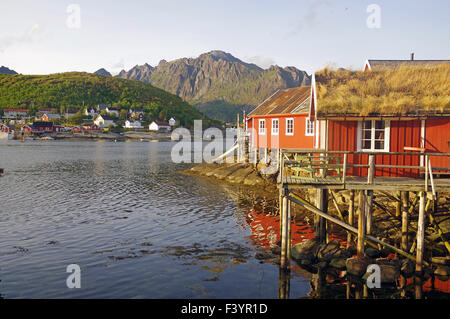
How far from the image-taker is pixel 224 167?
42062mm

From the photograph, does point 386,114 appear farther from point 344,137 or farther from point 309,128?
point 309,128

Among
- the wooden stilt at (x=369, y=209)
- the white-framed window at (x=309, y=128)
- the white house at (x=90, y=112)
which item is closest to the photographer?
the wooden stilt at (x=369, y=209)

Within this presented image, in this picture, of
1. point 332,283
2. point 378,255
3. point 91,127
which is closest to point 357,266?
point 332,283

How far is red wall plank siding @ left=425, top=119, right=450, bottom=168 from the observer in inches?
652

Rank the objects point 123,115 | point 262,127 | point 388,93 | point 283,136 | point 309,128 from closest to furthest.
→ point 388,93 < point 309,128 < point 283,136 < point 262,127 < point 123,115

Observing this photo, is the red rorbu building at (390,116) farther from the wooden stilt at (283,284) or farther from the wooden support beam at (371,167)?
the wooden stilt at (283,284)

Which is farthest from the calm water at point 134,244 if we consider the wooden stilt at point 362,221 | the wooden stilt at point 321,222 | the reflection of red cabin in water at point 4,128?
the reflection of red cabin in water at point 4,128

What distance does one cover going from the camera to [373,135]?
1745 centimetres

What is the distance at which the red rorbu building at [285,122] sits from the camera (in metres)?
30.8

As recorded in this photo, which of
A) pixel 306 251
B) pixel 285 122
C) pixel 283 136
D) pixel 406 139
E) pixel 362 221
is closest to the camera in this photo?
pixel 362 221

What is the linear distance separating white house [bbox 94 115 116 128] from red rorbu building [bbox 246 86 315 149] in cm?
14297

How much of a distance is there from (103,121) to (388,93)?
16777 cm

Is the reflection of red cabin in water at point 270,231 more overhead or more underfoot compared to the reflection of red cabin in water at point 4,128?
more underfoot

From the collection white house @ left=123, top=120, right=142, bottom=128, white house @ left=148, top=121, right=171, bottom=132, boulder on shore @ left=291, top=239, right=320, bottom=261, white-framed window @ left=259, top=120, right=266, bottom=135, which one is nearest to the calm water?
boulder on shore @ left=291, top=239, right=320, bottom=261
